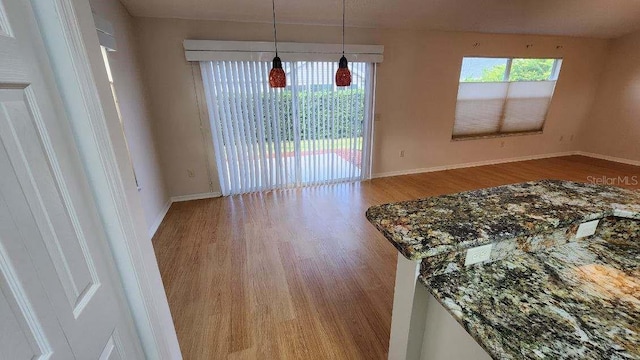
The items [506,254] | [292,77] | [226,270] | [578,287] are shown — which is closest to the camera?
[578,287]

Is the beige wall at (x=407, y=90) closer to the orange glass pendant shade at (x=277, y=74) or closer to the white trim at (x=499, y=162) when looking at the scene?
the white trim at (x=499, y=162)

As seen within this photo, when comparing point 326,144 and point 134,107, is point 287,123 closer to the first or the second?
point 326,144

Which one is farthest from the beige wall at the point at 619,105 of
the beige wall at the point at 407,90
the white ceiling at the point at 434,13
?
the white ceiling at the point at 434,13

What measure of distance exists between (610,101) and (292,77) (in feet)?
21.7

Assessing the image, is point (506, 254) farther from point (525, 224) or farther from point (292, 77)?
point (292, 77)

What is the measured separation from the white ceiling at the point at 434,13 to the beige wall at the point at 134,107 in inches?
14.7

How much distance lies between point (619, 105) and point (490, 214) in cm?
693

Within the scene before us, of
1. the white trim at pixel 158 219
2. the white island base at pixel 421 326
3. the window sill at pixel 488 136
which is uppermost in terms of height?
the window sill at pixel 488 136

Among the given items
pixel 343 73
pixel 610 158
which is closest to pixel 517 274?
pixel 343 73

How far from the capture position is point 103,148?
81 cm

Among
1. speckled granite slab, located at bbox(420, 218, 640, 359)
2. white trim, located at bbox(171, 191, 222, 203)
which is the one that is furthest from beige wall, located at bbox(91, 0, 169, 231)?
speckled granite slab, located at bbox(420, 218, 640, 359)

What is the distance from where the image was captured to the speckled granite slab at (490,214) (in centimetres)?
93

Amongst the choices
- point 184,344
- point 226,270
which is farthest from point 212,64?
point 184,344

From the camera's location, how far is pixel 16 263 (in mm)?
538
